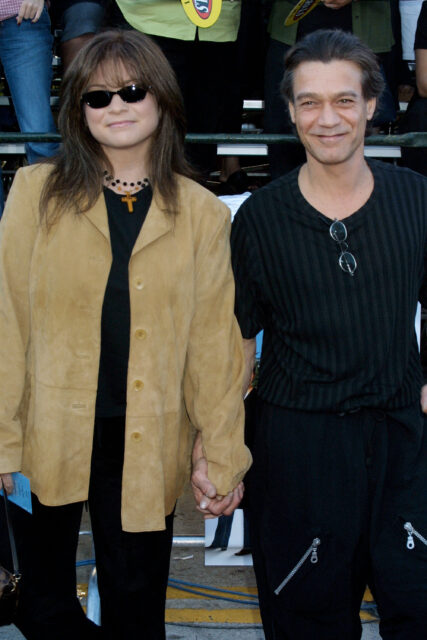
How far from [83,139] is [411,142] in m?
1.75

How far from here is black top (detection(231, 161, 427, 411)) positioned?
2398mm

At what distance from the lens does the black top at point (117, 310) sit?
240 cm

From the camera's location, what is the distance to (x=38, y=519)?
8.25ft

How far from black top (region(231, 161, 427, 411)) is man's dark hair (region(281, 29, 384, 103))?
269 millimetres

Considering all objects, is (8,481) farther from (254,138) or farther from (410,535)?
(254,138)

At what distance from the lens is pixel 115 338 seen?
95.2 inches

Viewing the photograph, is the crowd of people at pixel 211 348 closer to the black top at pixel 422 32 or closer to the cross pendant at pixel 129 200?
the cross pendant at pixel 129 200

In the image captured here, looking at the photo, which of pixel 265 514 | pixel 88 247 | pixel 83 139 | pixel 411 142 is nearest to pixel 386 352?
pixel 265 514

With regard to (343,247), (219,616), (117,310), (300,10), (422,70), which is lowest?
(219,616)

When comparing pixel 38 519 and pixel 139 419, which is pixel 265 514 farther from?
pixel 38 519

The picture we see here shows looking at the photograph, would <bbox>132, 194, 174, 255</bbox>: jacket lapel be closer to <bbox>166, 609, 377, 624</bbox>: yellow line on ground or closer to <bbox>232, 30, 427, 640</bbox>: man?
<bbox>232, 30, 427, 640</bbox>: man

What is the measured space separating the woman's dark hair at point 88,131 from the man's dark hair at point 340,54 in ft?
1.29

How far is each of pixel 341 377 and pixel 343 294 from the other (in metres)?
0.24

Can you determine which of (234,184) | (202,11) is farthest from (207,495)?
(234,184)
